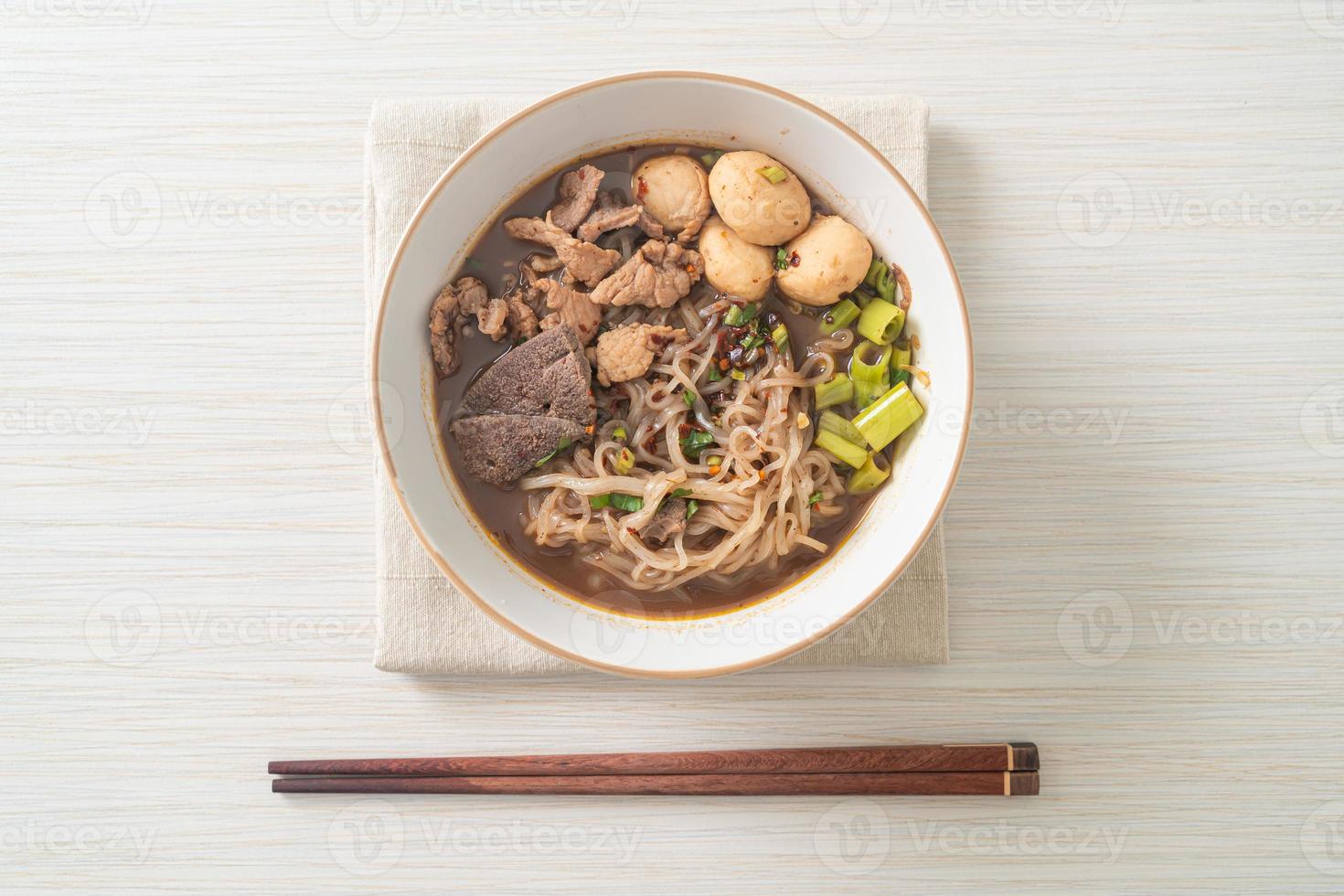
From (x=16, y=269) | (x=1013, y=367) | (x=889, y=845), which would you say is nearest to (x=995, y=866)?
(x=889, y=845)

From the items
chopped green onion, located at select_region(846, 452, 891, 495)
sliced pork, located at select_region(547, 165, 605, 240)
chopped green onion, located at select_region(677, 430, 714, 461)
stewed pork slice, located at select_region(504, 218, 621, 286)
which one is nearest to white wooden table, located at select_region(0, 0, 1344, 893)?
chopped green onion, located at select_region(846, 452, 891, 495)

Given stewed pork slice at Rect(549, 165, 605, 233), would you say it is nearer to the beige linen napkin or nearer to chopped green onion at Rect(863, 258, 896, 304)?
the beige linen napkin

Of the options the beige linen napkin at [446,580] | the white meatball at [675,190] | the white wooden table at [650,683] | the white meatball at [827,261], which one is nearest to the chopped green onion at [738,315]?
the white meatball at [827,261]

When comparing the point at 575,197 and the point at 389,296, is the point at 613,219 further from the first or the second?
the point at 389,296

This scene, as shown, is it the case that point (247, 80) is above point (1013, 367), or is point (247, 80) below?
above

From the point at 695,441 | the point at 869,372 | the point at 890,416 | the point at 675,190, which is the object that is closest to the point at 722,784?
the point at 695,441

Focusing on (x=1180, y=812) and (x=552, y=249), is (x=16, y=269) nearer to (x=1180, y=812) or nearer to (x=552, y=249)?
(x=552, y=249)

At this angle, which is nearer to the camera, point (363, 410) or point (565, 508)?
point (565, 508)
